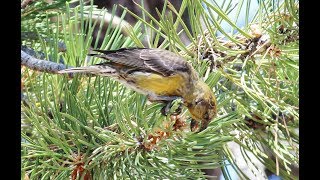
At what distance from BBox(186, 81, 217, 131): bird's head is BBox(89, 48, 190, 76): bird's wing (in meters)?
0.04

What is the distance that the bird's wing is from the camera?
546 mm

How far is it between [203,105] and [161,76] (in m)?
0.10

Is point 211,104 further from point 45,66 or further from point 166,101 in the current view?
point 45,66

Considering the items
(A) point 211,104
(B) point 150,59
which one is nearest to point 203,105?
(A) point 211,104

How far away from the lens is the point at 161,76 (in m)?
0.58

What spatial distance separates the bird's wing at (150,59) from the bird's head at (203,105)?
4 centimetres

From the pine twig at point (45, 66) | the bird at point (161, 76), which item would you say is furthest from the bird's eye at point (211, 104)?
the pine twig at point (45, 66)

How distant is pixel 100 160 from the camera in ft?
1.58

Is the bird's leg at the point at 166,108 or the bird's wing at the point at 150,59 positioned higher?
the bird's wing at the point at 150,59

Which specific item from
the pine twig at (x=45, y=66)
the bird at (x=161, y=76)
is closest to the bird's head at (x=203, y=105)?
the bird at (x=161, y=76)

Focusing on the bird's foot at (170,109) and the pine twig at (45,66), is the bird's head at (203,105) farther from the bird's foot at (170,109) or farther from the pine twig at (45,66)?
the pine twig at (45,66)

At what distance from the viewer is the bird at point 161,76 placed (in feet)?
1.62

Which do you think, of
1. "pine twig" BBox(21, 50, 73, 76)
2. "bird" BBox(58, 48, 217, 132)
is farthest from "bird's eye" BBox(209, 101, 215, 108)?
"pine twig" BBox(21, 50, 73, 76)

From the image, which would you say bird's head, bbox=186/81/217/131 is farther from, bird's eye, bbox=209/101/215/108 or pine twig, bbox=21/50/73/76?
pine twig, bbox=21/50/73/76
